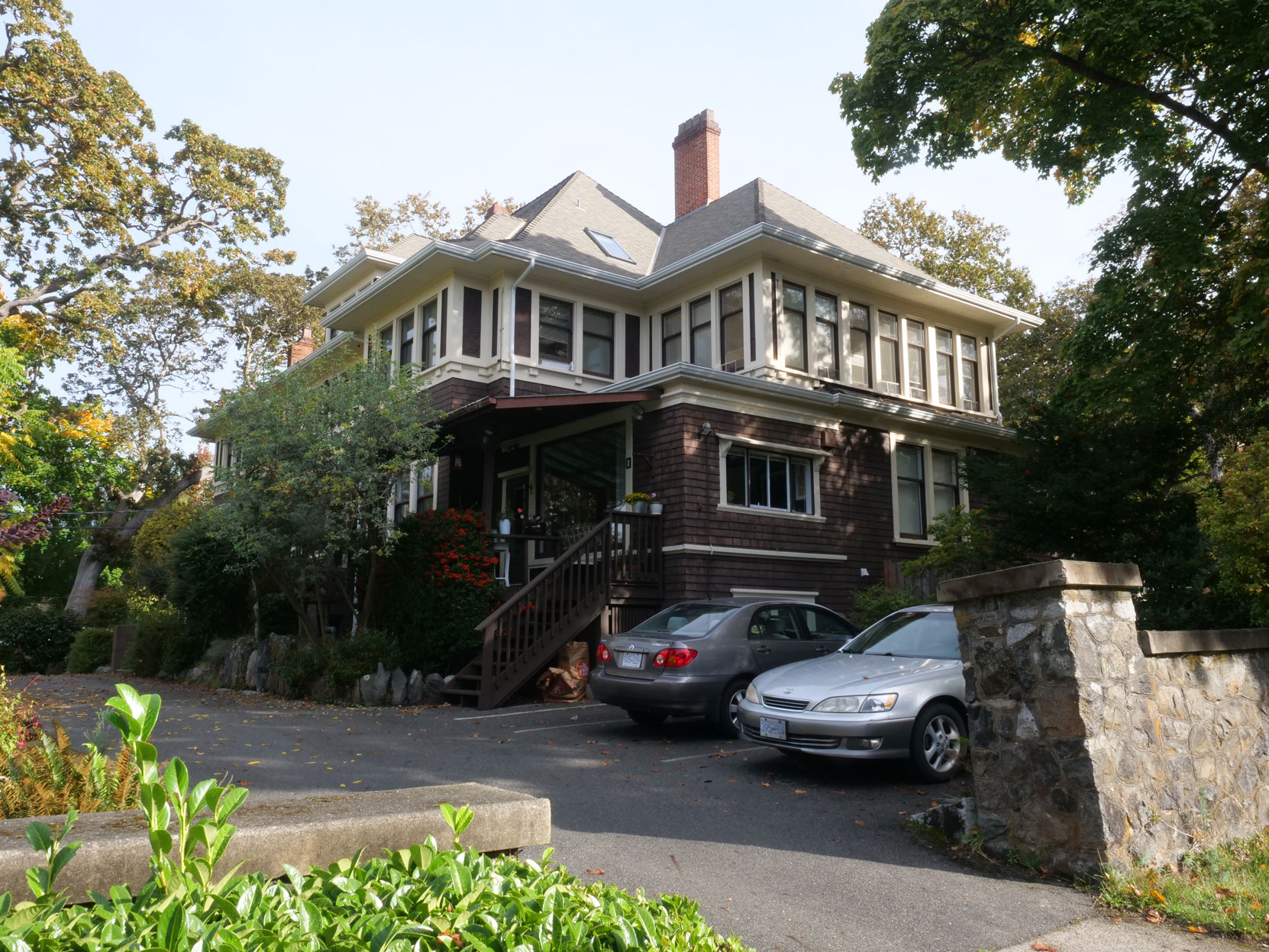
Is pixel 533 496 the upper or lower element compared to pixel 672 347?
lower

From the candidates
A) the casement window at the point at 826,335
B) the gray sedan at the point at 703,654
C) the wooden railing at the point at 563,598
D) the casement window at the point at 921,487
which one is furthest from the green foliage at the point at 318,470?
the casement window at the point at 921,487

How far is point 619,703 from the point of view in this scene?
1083 cm

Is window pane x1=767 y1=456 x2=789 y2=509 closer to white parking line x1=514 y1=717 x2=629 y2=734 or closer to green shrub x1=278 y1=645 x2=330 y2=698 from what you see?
white parking line x1=514 y1=717 x2=629 y2=734

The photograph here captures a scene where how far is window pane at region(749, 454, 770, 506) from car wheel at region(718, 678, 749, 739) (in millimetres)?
6828

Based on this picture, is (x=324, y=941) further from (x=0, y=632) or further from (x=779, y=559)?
(x=0, y=632)

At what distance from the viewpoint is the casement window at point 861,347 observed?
20344 mm

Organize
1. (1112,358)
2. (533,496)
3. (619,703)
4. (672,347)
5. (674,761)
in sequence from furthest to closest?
(672,347) < (533,496) < (1112,358) < (619,703) < (674,761)

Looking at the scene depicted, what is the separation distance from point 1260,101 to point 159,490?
3531 centimetres

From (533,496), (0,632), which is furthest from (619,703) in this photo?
(0,632)

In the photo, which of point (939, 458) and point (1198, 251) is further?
point (939, 458)

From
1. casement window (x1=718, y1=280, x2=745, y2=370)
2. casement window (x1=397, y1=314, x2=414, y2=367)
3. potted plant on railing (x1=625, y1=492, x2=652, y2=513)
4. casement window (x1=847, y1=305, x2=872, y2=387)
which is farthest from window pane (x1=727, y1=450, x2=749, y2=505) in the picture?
casement window (x1=397, y1=314, x2=414, y2=367)

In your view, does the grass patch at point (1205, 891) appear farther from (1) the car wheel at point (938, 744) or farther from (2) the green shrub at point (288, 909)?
→ (2) the green shrub at point (288, 909)

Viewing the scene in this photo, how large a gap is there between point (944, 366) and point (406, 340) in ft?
40.5

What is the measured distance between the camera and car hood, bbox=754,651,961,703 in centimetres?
822
